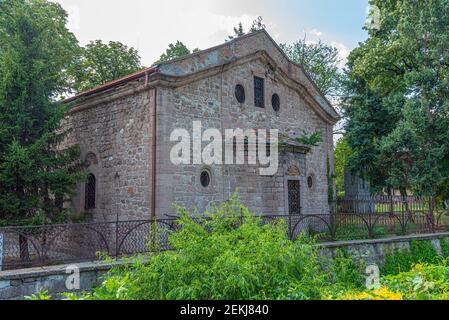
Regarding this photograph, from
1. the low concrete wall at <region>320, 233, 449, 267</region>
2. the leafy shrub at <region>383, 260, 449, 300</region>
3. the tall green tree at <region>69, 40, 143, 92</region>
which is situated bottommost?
the low concrete wall at <region>320, 233, 449, 267</region>

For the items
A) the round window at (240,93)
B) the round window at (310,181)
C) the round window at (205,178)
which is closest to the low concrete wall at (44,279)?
the round window at (205,178)

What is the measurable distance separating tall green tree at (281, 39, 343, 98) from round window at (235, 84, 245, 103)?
20816mm

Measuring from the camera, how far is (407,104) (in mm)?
16578

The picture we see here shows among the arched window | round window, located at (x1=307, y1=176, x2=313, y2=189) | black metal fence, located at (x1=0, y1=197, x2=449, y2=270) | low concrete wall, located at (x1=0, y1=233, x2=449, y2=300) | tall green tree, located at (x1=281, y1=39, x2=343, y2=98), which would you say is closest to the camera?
low concrete wall, located at (x1=0, y1=233, x2=449, y2=300)

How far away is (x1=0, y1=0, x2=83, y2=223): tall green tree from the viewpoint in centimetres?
1028

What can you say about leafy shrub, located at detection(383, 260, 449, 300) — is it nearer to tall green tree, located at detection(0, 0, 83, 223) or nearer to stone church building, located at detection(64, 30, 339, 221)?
stone church building, located at detection(64, 30, 339, 221)

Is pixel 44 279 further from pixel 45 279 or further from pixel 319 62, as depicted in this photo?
pixel 319 62

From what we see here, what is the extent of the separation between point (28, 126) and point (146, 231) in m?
5.03

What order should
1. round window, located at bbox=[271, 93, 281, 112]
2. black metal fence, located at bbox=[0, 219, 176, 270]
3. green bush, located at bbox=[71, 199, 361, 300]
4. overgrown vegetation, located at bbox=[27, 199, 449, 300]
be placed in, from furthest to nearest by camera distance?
round window, located at bbox=[271, 93, 281, 112], black metal fence, located at bbox=[0, 219, 176, 270], green bush, located at bbox=[71, 199, 361, 300], overgrown vegetation, located at bbox=[27, 199, 449, 300]

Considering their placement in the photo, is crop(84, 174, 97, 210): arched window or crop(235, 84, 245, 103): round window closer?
crop(84, 174, 97, 210): arched window

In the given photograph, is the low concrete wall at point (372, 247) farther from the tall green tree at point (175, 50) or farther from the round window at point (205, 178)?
the tall green tree at point (175, 50)

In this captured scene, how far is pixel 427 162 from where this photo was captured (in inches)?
628

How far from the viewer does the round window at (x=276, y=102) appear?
1554cm

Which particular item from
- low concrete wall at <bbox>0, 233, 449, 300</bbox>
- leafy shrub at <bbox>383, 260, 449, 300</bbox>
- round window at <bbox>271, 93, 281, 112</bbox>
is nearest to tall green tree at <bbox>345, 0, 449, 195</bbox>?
round window at <bbox>271, 93, 281, 112</bbox>
